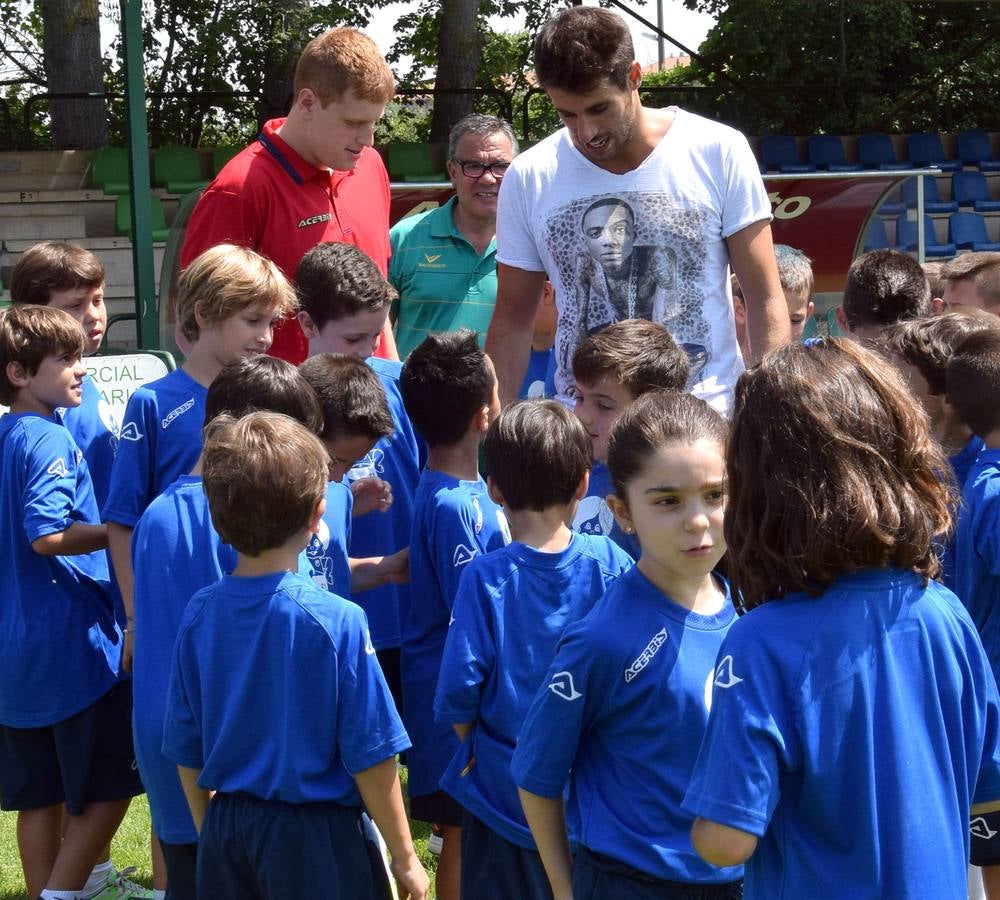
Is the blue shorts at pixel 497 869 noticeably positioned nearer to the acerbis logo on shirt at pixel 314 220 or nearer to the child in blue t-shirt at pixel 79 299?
the child in blue t-shirt at pixel 79 299

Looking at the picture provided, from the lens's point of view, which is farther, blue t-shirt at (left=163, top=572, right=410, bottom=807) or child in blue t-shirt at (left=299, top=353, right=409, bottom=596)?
child in blue t-shirt at (left=299, top=353, right=409, bottom=596)

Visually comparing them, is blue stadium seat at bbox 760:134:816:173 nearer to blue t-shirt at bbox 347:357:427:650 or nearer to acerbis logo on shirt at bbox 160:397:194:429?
blue t-shirt at bbox 347:357:427:650

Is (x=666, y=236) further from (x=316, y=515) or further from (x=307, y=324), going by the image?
(x=316, y=515)

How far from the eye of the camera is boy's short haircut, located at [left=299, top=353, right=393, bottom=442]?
304 cm

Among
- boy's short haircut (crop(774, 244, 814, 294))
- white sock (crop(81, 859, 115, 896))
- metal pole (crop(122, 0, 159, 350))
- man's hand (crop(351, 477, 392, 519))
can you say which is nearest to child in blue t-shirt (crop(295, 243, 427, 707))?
man's hand (crop(351, 477, 392, 519))

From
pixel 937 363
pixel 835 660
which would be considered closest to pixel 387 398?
pixel 937 363

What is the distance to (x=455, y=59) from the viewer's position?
15.6 metres

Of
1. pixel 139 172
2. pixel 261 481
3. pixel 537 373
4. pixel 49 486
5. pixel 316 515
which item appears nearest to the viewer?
pixel 261 481

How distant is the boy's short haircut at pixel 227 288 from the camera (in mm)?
3150

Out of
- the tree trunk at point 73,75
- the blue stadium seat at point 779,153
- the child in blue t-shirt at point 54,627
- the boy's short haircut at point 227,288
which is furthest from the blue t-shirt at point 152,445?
the blue stadium seat at point 779,153

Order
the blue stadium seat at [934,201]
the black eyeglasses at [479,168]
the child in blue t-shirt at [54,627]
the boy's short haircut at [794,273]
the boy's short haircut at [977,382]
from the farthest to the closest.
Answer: the blue stadium seat at [934,201]
the black eyeglasses at [479,168]
the boy's short haircut at [794,273]
the child in blue t-shirt at [54,627]
the boy's short haircut at [977,382]

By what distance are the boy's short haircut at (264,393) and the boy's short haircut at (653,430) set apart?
75 centimetres

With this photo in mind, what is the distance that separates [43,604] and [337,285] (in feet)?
3.68

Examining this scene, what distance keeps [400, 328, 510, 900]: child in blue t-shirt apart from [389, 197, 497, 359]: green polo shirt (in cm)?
149
